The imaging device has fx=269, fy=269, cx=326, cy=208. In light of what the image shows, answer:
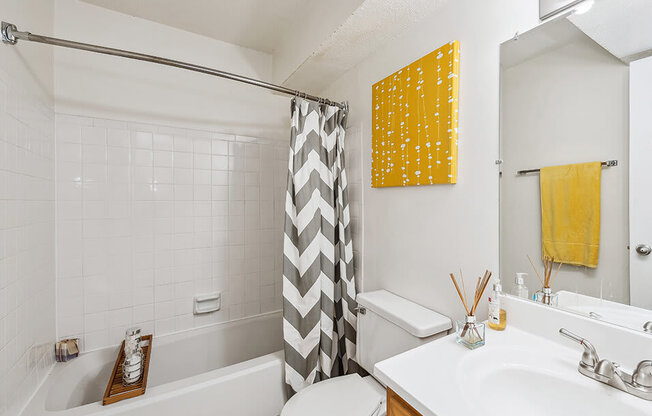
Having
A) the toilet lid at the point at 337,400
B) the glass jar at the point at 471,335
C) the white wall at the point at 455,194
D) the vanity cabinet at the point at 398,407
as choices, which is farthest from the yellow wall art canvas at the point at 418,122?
the toilet lid at the point at 337,400

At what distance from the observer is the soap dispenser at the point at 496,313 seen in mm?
916

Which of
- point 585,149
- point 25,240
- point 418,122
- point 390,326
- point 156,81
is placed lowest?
point 390,326

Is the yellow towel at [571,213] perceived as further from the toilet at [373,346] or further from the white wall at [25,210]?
the white wall at [25,210]

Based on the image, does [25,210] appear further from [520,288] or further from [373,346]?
[520,288]

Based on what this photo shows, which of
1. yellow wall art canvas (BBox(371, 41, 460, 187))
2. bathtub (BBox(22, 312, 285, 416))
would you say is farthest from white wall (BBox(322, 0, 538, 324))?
bathtub (BBox(22, 312, 285, 416))

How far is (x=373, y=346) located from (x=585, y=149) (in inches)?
43.9

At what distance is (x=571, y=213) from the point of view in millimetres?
823

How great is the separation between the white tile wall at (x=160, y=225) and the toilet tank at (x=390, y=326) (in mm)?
1038

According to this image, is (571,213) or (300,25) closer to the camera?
(571,213)

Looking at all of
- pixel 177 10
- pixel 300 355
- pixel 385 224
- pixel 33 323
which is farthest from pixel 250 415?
pixel 177 10

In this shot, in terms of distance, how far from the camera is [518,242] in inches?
37.0

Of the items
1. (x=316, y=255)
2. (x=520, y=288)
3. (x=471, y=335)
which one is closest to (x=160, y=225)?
(x=316, y=255)

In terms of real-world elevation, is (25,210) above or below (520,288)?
above

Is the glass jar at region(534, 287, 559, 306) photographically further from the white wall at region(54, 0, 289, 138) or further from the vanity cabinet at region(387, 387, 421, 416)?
the white wall at region(54, 0, 289, 138)
